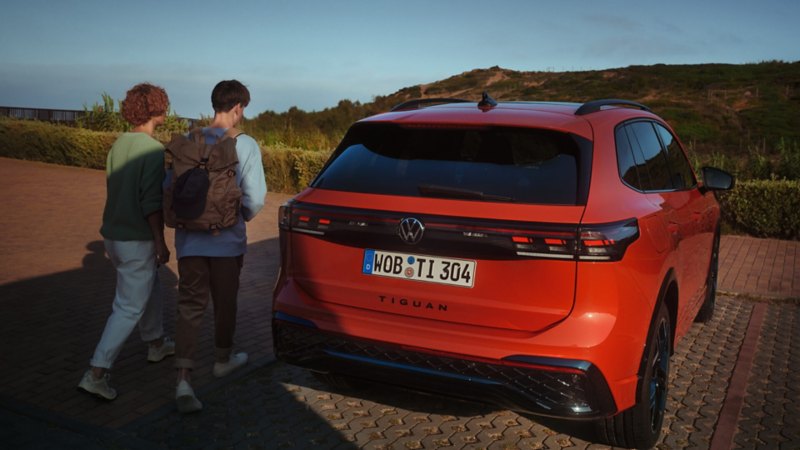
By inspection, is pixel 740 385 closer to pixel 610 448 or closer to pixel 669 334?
pixel 669 334

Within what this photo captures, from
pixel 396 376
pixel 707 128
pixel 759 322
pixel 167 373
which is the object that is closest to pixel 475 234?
pixel 396 376

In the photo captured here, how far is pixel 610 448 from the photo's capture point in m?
3.60

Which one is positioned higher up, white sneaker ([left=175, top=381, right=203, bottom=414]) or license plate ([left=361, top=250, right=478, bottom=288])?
license plate ([left=361, top=250, right=478, bottom=288])

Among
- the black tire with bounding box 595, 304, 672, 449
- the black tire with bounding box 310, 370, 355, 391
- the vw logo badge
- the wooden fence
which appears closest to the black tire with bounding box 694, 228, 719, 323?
the black tire with bounding box 595, 304, 672, 449

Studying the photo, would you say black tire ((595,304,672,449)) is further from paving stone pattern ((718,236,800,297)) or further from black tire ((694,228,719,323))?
paving stone pattern ((718,236,800,297))

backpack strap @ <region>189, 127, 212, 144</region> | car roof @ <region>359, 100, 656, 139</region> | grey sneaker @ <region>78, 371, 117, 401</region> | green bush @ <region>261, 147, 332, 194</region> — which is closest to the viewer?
car roof @ <region>359, 100, 656, 139</region>

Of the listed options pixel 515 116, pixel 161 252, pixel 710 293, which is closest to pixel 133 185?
pixel 161 252

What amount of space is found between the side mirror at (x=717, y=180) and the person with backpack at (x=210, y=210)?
10.7ft

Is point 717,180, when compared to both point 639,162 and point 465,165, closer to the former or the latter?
point 639,162

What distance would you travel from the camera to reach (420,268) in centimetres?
302

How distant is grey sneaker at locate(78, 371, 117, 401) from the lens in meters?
3.98

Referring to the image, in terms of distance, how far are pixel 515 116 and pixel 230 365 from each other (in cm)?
257

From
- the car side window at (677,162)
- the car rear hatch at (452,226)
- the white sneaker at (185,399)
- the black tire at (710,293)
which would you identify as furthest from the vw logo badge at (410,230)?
the black tire at (710,293)

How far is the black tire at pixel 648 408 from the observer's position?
3.24m
